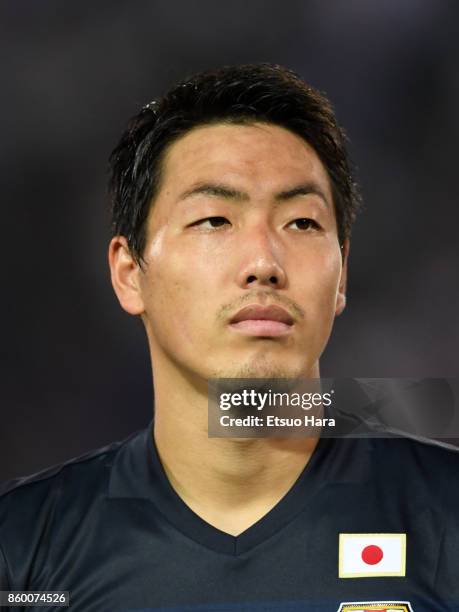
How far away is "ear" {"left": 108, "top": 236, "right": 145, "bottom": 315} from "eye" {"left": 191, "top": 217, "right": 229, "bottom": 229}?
0.28 meters

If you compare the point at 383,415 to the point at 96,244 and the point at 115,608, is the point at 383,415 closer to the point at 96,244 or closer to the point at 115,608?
the point at 115,608

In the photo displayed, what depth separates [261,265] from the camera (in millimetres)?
2223

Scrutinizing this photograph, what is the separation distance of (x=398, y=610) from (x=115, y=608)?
2.22ft

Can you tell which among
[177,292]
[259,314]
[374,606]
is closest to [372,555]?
[374,606]

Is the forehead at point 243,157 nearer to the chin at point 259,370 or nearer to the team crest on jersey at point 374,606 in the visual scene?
the chin at point 259,370

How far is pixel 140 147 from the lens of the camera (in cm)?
260

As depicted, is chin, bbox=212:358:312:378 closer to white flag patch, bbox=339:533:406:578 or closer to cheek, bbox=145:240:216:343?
cheek, bbox=145:240:216:343

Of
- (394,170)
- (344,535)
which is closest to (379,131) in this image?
(394,170)

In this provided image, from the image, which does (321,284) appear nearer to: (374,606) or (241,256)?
(241,256)

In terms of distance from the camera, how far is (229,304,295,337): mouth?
2.22 meters

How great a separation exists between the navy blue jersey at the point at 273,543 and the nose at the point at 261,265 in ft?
1.70

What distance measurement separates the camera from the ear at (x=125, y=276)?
2.58 metres

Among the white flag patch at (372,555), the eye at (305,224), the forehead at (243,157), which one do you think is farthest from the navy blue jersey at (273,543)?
the forehead at (243,157)

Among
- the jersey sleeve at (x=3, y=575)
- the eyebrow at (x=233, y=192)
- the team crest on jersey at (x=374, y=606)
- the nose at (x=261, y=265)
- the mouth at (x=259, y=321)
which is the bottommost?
the team crest on jersey at (x=374, y=606)
